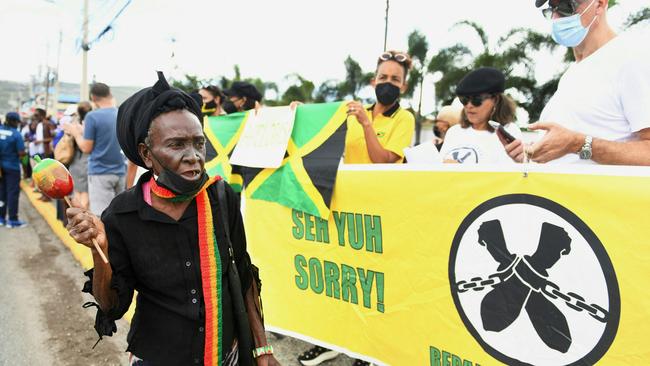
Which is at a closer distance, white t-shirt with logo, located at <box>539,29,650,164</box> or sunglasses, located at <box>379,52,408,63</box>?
white t-shirt with logo, located at <box>539,29,650,164</box>

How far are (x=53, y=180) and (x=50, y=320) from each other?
321 centimetres

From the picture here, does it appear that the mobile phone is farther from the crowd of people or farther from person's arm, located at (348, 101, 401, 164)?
person's arm, located at (348, 101, 401, 164)

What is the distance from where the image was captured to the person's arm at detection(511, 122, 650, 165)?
1894mm

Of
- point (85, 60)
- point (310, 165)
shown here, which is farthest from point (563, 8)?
point (85, 60)

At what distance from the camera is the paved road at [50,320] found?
3302 mm

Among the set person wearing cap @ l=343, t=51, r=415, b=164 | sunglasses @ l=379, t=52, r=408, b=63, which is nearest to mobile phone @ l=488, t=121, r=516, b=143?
person wearing cap @ l=343, t=51, r=415, b=164

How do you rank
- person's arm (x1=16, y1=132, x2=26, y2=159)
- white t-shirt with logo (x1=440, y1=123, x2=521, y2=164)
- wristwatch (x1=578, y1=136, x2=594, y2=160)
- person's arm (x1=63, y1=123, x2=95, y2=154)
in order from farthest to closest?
1. person's arm (x1=16, y1=132, x2=26, y2=159)
2. person's arm (x1=63, y1=123, x2=95, y2=154)
3. white t-shirt with logo (x1=440, y1=123, x2=521, y2=164)
4. wristwatch (x1=578, y1=136, x2=594, y2=160)

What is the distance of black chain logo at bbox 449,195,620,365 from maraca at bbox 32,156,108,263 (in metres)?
1.53

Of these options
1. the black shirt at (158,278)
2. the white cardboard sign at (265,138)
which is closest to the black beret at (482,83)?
the white cardboard sign at (265,138)

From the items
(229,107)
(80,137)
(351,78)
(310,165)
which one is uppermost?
(351,78)

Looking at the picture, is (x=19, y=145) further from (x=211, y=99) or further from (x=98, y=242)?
(x=98, y=242)

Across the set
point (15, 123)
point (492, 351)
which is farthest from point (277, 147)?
point (15, 123)

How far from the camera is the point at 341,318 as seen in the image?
2750mm

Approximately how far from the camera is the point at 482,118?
2875 millimetres
